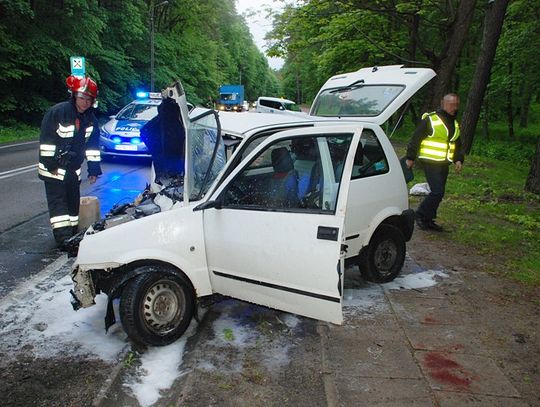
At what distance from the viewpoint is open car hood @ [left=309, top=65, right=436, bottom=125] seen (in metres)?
5.48

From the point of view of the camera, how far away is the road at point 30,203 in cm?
534

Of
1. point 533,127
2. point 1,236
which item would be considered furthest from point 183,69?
point 1,236

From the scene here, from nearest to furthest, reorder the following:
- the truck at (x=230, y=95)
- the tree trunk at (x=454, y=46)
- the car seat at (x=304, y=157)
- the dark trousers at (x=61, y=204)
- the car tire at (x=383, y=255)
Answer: the car seat at (x=304, y=157) < the car tire at (x=383, y=255) < the dark trousers at (x=61, y=204) < the tree trunk at (x=454, y=46) < the truck at (x=230, y=95)

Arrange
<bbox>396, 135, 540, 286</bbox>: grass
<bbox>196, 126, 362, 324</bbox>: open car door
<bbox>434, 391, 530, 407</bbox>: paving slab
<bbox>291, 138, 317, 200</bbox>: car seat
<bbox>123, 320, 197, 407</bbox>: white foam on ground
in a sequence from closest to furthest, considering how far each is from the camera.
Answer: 1. <bbox>434, 391, 530, 407</bbox>: paving slab
2. <bbox>123, 320, 197, 407</bbox>: white foam on ground
3. <bbox>196, 126, 362, 324</bbox>: open car door
4. <bbox>291, 138, 317, 200</bbox>: car seat
5. <bbox>396, 135, 540, 286</bbox>: grass

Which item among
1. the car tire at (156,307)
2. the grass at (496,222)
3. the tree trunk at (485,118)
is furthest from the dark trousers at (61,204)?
the tree trunk at (485,118)

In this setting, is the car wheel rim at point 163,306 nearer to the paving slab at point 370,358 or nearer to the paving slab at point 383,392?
the paving slab at point 370,358

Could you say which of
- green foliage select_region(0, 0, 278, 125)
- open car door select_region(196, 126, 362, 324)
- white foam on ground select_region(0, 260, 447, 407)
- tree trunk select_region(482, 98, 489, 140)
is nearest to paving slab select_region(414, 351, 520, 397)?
open car door select_region(196, 126, 362, 324)

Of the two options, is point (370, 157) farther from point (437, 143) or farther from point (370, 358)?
point (437, 143)

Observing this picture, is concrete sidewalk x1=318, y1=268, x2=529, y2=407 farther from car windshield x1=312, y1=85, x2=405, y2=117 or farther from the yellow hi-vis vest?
the yellow hi-vis vest

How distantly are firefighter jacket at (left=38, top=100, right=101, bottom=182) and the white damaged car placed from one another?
1.89 m

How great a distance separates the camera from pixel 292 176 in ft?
12.7

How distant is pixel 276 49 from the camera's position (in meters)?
16.1

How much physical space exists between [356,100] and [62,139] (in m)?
3.74

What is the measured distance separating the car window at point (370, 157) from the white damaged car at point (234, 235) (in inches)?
36.5
